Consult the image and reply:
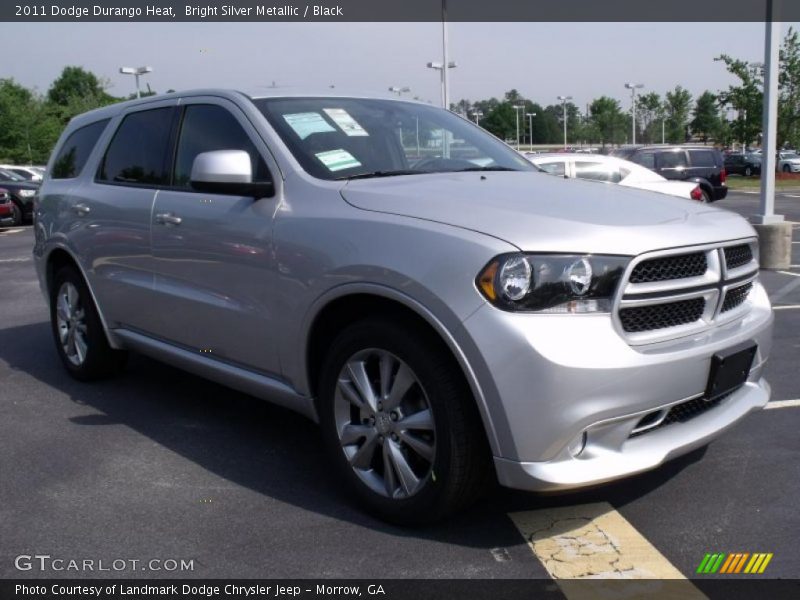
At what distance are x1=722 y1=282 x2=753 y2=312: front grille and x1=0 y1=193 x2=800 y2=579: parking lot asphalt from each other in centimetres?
82

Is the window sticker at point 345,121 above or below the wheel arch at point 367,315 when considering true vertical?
above

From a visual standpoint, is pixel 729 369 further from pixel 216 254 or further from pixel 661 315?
pixel 216 254

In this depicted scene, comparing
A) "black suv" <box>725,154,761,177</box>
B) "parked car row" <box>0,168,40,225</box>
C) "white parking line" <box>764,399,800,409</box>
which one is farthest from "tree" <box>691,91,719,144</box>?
"white parking line" <box>764,399,800,409</box>

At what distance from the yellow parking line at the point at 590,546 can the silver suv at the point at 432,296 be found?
0.34 meters

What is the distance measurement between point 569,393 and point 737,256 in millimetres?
1222

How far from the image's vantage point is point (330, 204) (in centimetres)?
350

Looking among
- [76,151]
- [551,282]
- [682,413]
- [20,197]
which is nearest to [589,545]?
[682,413]

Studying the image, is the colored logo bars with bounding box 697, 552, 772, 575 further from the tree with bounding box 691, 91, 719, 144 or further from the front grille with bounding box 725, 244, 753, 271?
the tree with bounding box 691, 91, 719, 144

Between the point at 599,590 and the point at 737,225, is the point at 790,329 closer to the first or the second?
the point at 737,225

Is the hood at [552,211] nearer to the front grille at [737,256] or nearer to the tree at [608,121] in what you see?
the front grille at [737,256]

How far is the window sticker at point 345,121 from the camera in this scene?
409 cm

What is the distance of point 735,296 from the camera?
Result: 3494 mm

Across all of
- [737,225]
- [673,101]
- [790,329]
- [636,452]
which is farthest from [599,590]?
[673,101]

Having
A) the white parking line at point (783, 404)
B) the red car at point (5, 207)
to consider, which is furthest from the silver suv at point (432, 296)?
the red car at point (5, 207)
